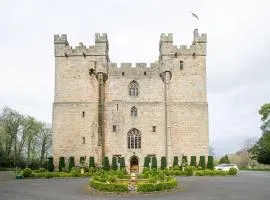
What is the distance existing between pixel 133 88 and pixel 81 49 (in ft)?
26.3

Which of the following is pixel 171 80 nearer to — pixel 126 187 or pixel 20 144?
pixel 126 187

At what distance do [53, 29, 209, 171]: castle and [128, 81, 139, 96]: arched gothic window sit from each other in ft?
0.40

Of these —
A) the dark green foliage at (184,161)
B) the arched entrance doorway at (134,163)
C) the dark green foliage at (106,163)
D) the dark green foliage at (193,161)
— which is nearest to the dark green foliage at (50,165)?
the dark green foliage at (106,163)

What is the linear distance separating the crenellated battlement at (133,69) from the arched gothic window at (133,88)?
1147 mm

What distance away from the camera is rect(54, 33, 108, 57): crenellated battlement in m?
47.7

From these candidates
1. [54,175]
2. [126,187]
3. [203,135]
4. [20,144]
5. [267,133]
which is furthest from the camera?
[20,144]

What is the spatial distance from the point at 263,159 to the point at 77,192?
134 feet

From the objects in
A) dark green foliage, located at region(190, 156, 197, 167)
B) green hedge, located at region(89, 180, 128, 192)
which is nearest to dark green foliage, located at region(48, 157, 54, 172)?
dark green foliage, located at region(190, 156, 197, 167)

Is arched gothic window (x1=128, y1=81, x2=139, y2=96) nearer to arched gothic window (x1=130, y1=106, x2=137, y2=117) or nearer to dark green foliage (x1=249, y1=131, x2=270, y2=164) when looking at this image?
arched gothic window (x1=130, y1=106, x2=137, y2=117)

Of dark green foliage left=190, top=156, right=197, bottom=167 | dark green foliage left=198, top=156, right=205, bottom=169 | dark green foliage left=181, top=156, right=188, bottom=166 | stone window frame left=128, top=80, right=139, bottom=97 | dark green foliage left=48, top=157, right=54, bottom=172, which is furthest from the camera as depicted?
stone window frame left=128, top=80, right=139, bottom=97

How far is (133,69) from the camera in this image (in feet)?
157

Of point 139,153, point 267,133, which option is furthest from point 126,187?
point 267,133

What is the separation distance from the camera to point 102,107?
4669 centimetres

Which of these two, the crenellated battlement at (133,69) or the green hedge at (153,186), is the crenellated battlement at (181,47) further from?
the green hedge at (153,186)
